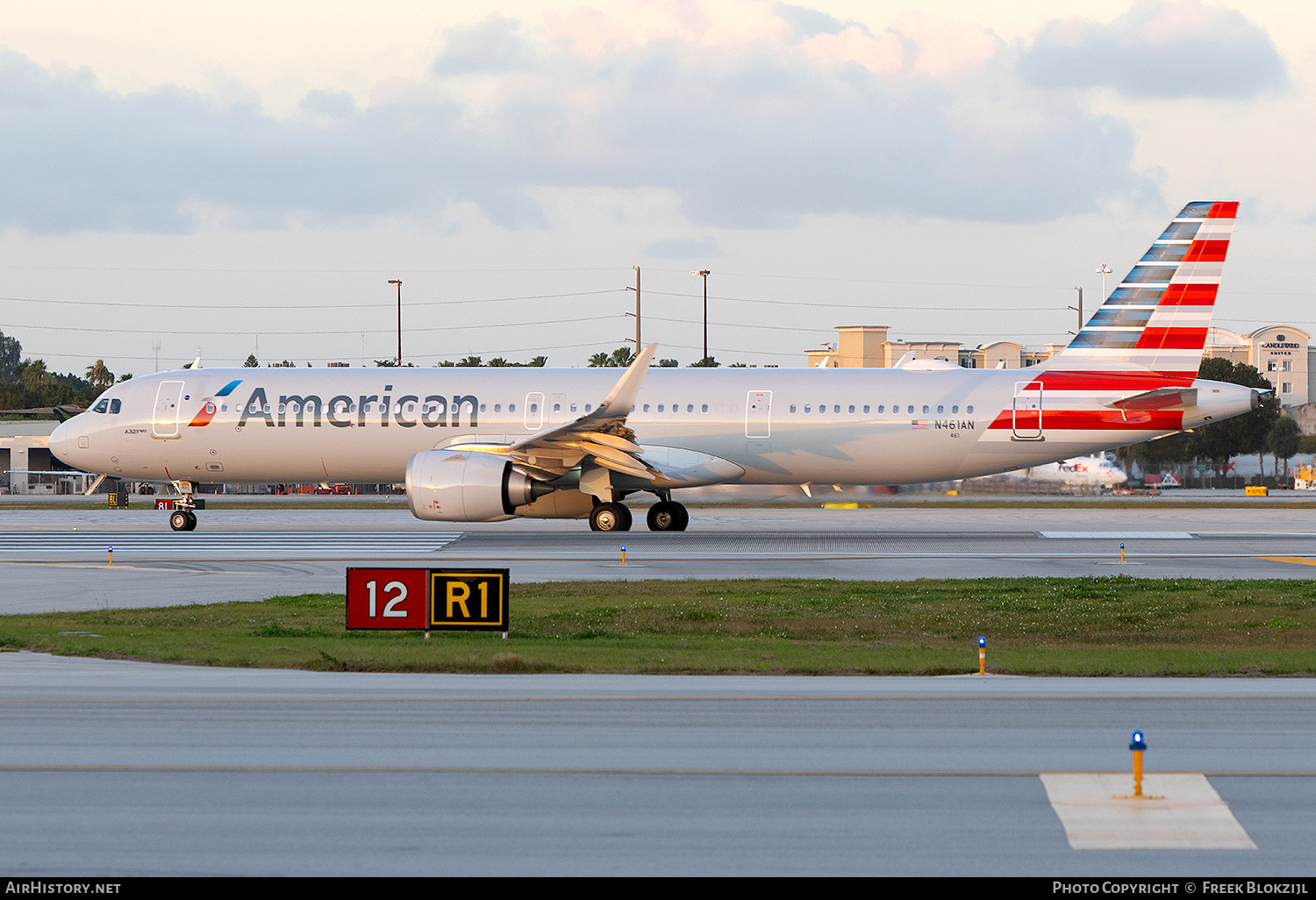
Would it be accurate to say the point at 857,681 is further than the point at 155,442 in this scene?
No

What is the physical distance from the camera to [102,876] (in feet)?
22.6

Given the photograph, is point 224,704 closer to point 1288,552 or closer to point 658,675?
point 658,675

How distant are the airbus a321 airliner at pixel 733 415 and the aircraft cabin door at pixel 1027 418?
0.04 meters

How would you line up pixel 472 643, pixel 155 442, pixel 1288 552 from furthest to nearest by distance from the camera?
pixel 155 442
pixel 1288 552
pixel 472 643

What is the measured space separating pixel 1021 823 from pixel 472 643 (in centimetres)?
907

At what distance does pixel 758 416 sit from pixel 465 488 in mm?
8416

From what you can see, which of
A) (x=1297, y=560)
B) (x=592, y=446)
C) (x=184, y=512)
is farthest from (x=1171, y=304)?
(x=184, y=512)

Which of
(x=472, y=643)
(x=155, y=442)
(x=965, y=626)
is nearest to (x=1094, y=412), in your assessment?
(x=965, y=626)

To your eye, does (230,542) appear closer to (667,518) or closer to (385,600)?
(667,518)

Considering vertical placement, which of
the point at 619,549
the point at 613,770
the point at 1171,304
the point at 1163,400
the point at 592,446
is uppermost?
the point at 1171,304

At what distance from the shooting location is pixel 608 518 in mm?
33844

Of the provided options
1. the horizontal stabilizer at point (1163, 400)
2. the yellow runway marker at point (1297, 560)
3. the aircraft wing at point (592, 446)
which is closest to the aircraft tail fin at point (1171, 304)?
the horizontal stabilizer at point (1163, 400)

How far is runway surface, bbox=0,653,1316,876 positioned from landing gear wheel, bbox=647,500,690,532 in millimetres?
21272

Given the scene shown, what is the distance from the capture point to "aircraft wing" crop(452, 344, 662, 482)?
1190 inches
